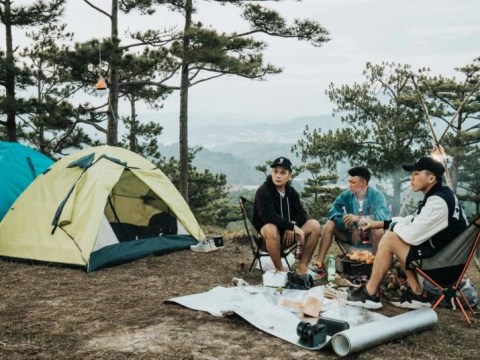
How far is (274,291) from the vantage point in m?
4.69

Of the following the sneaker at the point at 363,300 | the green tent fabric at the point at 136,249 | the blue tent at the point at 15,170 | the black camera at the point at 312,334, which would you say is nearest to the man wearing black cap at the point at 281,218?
the sneaker at the point at 363,300

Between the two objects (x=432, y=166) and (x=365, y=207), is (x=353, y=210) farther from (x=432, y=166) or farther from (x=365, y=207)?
(x=432, y=166)

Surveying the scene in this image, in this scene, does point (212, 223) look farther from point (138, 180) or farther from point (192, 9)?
point (138, 180)

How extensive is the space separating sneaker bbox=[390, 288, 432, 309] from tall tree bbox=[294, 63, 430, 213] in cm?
1766

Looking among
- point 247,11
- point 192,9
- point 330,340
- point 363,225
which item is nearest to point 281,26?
point 247,11

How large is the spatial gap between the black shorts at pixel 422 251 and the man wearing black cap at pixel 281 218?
136 centimetres

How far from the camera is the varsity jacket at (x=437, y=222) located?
4.00m

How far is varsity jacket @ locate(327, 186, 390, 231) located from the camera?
5559 mm

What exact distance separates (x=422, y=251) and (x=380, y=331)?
984 mm

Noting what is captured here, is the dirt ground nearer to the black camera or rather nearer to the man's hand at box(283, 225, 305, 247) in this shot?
the black camera

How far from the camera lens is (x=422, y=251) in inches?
161

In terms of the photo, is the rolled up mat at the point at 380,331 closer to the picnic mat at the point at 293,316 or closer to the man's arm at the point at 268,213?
the picnic mat at the point at 293,316

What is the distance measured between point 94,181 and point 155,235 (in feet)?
3.97

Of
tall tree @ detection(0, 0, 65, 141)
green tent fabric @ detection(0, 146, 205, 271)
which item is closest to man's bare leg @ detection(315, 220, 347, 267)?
green tent fabric @ detection(0, 146, 205, 271)
